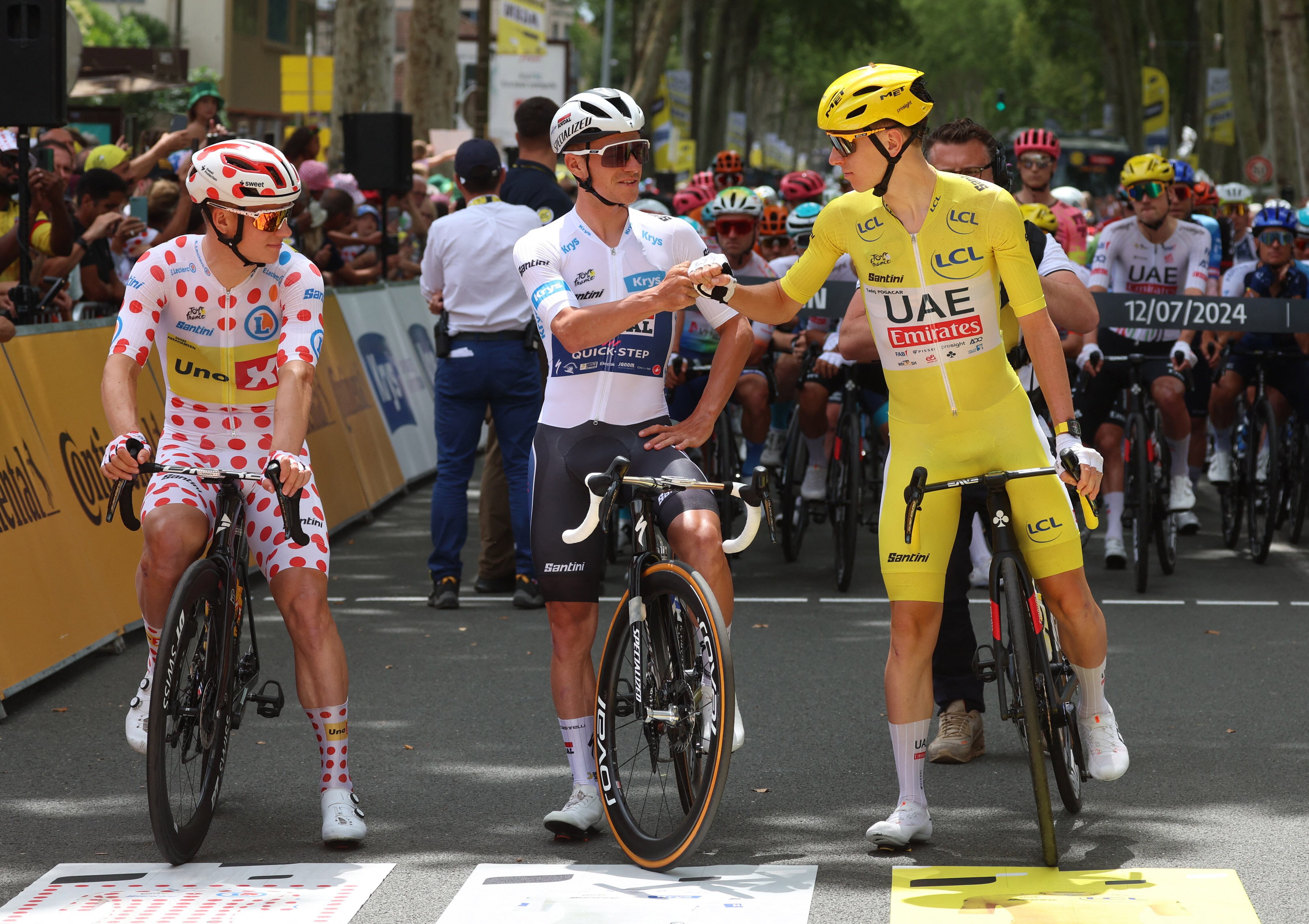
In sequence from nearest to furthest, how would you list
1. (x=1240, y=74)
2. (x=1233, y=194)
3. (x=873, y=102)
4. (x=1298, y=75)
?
(x=873, y=102) < (x=1233, y=194) < (x=1298, y=75) < (x=1240, y=74)

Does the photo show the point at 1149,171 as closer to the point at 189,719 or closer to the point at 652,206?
the point at 652,206

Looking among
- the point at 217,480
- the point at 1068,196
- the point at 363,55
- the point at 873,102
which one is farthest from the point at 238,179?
the point at 363,55

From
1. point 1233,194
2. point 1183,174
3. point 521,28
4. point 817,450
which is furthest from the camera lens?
point 521,28

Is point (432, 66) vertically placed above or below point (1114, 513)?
above

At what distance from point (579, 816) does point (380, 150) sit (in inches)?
403

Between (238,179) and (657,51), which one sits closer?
(238,179)

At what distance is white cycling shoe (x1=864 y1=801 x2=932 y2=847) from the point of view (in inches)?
204

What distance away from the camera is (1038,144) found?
431 inches

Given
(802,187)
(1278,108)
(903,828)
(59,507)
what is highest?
(1278,108)

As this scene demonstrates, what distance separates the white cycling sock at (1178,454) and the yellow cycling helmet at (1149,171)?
5.01 ft

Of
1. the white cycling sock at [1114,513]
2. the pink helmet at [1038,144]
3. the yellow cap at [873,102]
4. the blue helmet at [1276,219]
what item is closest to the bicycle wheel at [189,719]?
the yellow cap at [873,102]

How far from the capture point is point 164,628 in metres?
4.89

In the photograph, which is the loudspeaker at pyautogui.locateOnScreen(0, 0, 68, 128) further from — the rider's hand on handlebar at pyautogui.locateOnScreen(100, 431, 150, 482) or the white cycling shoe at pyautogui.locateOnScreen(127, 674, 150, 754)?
the rider's hand on handlebar at pyautogui.locateOnScreen(100, 431, 150, 482)

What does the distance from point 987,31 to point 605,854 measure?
94815 millimetres
